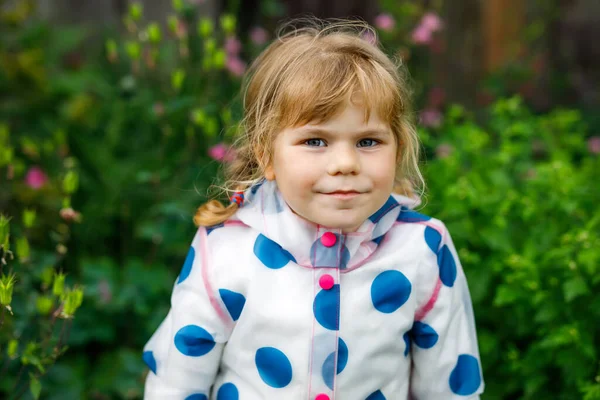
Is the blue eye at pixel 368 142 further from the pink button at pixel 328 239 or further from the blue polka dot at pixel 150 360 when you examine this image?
the blue polka dot at pixel 150 360

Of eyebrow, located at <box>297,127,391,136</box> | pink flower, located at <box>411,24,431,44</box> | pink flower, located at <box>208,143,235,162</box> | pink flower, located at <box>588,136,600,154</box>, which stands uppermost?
eyebrow, located at <box>297,127,391,136</box>

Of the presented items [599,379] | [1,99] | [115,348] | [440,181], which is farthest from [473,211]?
[1,99]

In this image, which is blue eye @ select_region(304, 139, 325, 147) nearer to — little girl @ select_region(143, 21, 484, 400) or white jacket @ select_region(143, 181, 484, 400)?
little girl @ select_region(143, 21, 484, 400)

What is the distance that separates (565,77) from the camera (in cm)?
444

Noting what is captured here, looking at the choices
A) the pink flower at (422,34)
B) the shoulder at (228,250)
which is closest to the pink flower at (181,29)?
the pink flower at (422,34)

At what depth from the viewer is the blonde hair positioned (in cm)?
155

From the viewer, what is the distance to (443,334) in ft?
5.74

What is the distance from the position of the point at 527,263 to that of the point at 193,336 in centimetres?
95

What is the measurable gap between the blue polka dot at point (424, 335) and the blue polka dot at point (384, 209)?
10.3 inches

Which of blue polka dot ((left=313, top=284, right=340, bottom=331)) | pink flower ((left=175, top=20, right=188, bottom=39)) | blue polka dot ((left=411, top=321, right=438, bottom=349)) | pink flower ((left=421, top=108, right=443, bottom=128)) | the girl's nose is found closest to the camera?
the girl's nose

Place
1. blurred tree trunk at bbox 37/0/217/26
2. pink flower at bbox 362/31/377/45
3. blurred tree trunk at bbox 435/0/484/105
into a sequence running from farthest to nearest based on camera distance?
blurred tree trunk at bbox 435/0/484/105
blurred tree trunk at bbox 37/0/217/26
pink flower at bbox 362/31/377/45

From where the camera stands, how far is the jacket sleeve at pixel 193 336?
172 cm

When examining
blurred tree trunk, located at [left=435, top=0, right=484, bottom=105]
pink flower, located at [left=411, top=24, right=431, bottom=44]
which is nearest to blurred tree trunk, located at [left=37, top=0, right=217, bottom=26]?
blurred tree trunk, located at [left=435, top=0, right=484, bottom=105]

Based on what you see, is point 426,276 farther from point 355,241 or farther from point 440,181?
point 440,181
